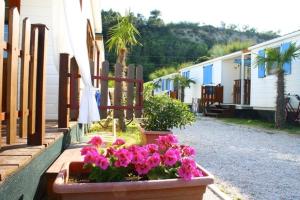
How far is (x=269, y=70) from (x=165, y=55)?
37602mm

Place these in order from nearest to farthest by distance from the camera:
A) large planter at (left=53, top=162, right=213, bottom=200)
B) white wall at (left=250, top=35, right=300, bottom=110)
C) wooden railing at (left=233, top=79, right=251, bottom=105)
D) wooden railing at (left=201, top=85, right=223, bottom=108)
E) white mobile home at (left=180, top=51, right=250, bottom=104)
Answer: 1. large planter at (left=53, top=162, right=213, bottom=200)
2. white wall at (left=250, top=35, right=300, bottom=110)
3. wooden railing at (left=233, top=79, right=251, bottom=105)
4. white mobile home at (left=180, top=51, right=250, bottom=104)
5. wooden railing at (left=201, top=85, right=223, bottom=108)

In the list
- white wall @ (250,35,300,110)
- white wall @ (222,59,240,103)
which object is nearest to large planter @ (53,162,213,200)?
white wall @ (250,35,300,110)

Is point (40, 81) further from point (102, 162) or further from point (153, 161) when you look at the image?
point (153, 161)

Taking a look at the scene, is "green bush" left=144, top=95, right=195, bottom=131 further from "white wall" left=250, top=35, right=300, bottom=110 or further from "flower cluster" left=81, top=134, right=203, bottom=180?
"white wall" left=250, top=35, right=300, bottom=110

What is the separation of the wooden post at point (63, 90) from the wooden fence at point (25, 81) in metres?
1.27

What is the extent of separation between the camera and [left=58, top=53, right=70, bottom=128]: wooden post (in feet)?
13.2

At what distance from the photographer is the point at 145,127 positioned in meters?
6.14

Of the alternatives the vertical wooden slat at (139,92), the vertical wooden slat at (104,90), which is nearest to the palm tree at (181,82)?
the vertical wooden slat at (139,92)

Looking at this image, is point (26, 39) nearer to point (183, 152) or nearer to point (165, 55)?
point (183, 152)

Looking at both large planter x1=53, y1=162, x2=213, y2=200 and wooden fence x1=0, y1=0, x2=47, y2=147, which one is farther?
wooden fence x1=0, y1=0, x2=47, y2=147

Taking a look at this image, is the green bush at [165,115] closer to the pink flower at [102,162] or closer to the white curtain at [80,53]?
the white curtain at [80,53]

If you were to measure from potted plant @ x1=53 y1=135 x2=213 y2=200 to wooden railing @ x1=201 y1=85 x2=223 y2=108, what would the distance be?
1473 cm

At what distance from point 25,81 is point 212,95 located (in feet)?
48.7

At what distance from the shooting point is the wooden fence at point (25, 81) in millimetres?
2168
